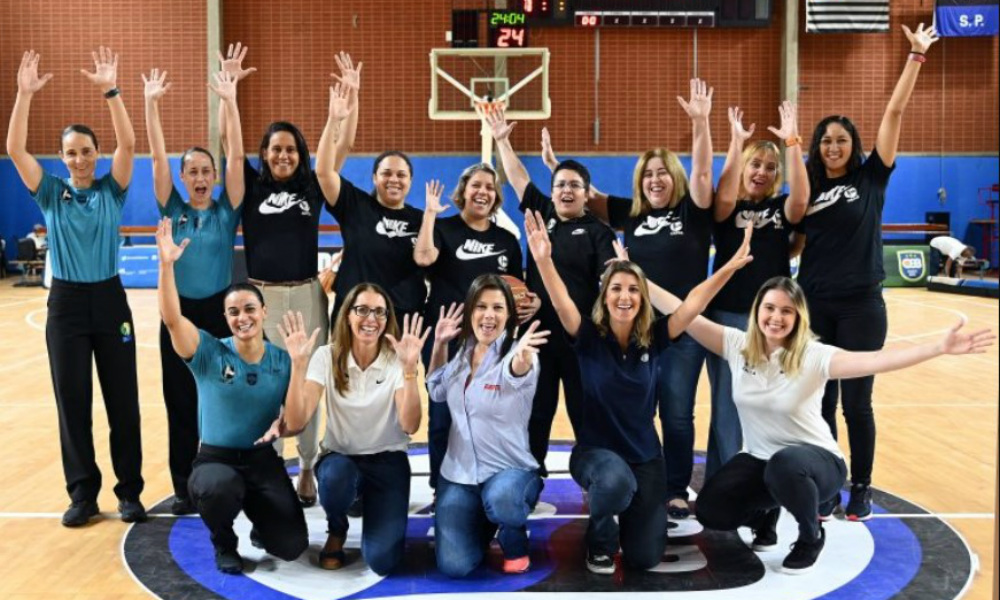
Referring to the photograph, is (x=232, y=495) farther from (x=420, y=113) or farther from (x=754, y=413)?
(x=420, y=113)

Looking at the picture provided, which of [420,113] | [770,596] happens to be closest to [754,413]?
[770,596]

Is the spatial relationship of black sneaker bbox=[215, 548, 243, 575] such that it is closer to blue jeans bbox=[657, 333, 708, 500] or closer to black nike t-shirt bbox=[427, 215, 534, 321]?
black nike t-shirt bbox=[427, 215, 534, 321]

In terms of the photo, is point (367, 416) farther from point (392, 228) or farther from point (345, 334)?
point (392, 228)

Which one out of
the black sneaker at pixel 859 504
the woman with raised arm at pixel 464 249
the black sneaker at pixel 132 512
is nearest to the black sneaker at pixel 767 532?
the black sneaker at pixel 859 504

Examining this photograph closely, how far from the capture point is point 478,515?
14.1 ft

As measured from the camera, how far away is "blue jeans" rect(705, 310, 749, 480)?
4855 mm

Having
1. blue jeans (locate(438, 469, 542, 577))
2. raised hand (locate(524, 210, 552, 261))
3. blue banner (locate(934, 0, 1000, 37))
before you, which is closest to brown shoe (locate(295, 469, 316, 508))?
blue jeans (locate(438, 469, 542, 577))

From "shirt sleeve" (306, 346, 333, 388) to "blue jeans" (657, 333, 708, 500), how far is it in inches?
65.0

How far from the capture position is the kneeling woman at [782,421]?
164 inches

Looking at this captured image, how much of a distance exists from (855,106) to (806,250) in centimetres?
1618

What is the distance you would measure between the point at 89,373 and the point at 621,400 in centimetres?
269

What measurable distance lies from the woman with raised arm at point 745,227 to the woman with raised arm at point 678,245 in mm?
50

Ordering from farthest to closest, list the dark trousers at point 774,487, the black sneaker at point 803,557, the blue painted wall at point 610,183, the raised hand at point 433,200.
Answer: the blue painted wall at point 610,183 < the raised hand at point 433,200 < the black sneaker at point 803,557 < the dark trousers at point 774,487

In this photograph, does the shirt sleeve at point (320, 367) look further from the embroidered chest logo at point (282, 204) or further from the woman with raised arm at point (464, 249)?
the embroidered chest logo at point (282, 204)
